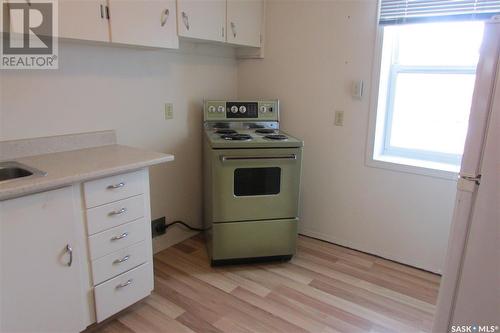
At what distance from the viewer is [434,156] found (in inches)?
95.6

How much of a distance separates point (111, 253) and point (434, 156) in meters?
2.17

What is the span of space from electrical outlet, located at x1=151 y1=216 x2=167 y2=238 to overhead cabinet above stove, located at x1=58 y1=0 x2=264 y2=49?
126cm

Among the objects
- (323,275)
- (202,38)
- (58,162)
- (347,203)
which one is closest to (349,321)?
(323,275)

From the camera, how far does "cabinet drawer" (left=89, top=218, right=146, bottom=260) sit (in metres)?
1.70

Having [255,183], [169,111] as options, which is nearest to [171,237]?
[255,183]

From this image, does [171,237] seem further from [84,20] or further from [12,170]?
[84,20]

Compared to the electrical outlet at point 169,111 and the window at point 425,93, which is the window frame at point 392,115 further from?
the electrical outlet at point 169,111

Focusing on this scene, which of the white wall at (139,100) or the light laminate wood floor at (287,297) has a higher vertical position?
the white wall at (139,100)

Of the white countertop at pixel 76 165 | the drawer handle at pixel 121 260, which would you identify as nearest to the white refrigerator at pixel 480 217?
the white countertop at pixel 76 165

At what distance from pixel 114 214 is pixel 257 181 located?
0.98 meters

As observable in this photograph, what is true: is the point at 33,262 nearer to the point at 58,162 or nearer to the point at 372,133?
the point at 58,162

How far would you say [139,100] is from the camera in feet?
7.71

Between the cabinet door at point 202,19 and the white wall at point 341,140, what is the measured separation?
55cm

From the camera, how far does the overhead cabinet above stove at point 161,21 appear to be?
1.65m
